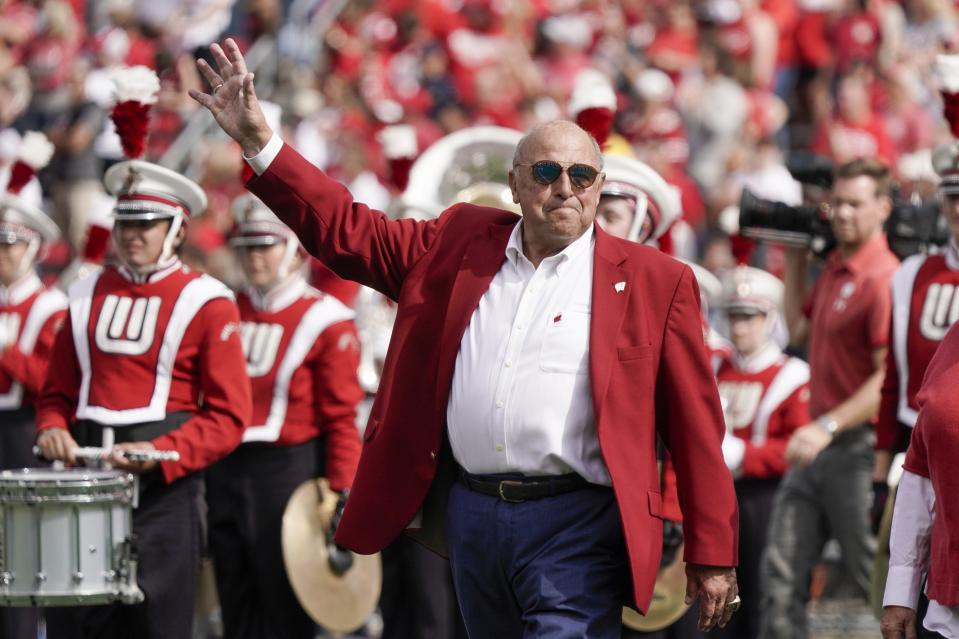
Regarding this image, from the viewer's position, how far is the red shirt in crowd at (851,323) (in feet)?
28.4

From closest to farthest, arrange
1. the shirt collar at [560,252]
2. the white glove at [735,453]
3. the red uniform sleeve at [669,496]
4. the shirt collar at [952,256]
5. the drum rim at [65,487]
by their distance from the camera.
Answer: the shirt collar at [560,252] < the drum rim at [65,487] < the red uniform sleeve at [669,496] < the shirt collar at [952,256] < the white glove at [735,453]

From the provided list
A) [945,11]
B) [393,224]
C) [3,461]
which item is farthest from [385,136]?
[945,11]

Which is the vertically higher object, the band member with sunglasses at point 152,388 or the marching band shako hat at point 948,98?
the marching band shako hat at point 948,98

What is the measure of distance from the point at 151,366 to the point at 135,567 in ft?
2.65

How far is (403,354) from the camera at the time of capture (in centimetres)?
555

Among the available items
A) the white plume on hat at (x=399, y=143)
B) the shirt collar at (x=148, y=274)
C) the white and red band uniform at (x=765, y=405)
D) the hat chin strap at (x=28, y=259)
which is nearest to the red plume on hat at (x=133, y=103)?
the shirt collar at (x=148, y=274)

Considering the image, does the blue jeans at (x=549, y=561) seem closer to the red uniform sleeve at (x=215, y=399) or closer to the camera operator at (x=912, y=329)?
the red uniform sleeve at (x=215, y=399)

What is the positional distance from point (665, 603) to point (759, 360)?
8.18ft

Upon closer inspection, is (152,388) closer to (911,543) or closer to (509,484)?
(509,484)

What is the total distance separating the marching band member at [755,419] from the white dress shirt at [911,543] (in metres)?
3.99

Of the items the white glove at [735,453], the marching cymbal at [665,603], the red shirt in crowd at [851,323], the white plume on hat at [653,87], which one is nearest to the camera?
the marching cymbal at [665,603]

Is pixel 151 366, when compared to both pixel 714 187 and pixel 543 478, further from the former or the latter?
pixel 714 187

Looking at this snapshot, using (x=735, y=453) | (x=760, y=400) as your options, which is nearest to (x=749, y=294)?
(x=760, y=400)

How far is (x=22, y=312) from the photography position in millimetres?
10078
